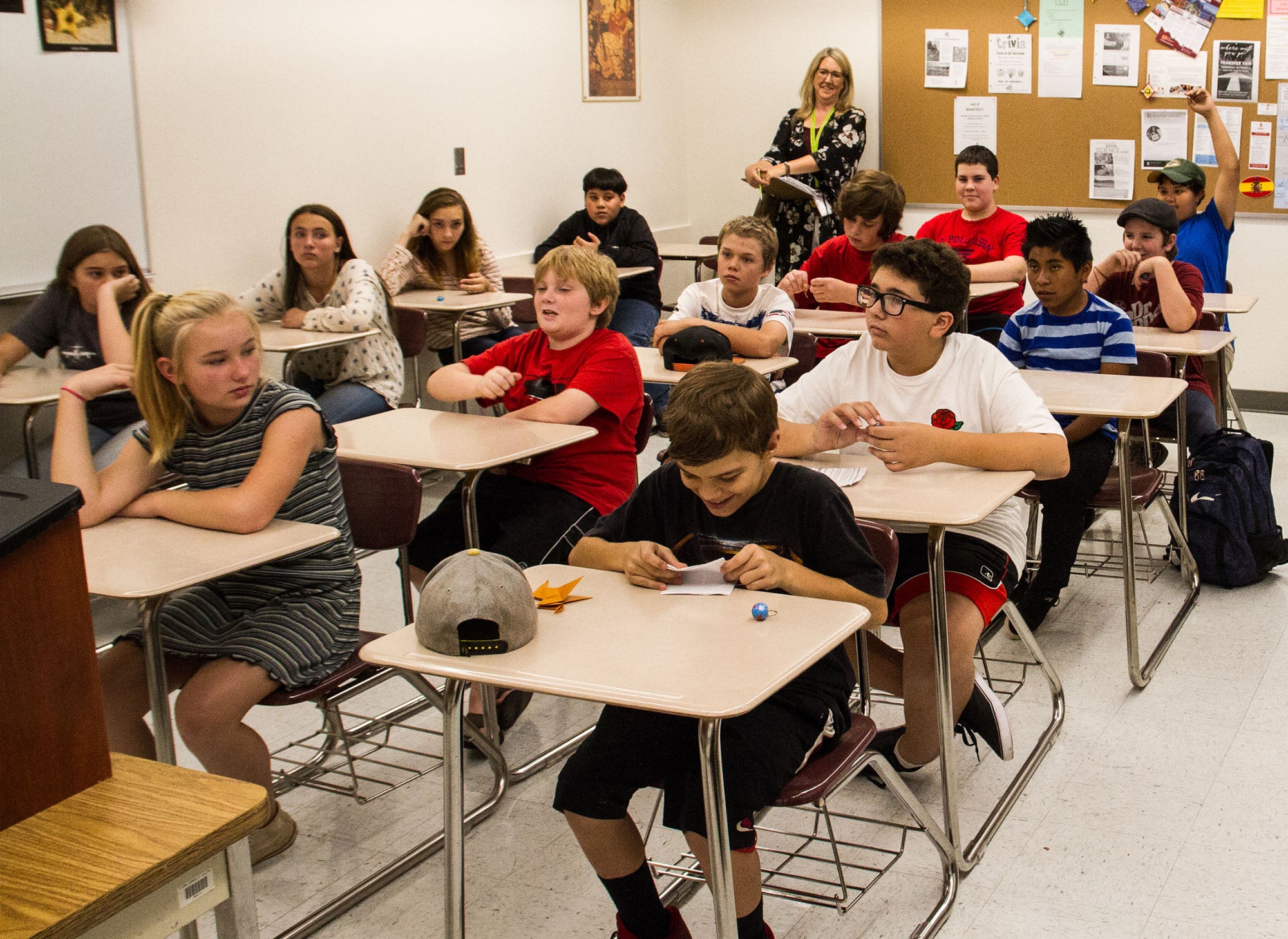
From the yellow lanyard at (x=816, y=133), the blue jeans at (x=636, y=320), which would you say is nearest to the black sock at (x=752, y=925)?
the blue jeans at (x=636, y=320)

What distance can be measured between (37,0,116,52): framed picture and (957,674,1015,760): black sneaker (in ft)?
11.0

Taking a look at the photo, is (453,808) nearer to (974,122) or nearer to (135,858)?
(135,858)

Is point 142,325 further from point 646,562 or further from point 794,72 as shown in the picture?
point 794,72

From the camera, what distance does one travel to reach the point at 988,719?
2521mm

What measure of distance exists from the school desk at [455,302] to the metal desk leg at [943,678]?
9.55 feet

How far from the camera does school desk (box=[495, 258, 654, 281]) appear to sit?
5.65m

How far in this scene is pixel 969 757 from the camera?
9.06 feet

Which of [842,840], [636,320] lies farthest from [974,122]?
[842,840]

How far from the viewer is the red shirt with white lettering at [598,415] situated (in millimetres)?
2912

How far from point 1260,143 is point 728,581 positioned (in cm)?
522

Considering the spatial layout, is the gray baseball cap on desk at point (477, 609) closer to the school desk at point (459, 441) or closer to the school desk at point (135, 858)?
the school desk at point (135, 858)

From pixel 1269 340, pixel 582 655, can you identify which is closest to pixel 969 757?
pixel 582 655

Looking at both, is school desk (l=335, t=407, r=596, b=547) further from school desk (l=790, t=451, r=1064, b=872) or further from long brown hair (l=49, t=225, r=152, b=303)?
long brown hair (l=49, t=225, r=152, b=303)

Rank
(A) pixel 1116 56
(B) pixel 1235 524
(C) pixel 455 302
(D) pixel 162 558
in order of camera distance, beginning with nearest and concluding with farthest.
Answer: (D) pixel 162 558 < (B) pixel 1235 524 < (C) pixel 455 302 < (A) pixel 1116 56
